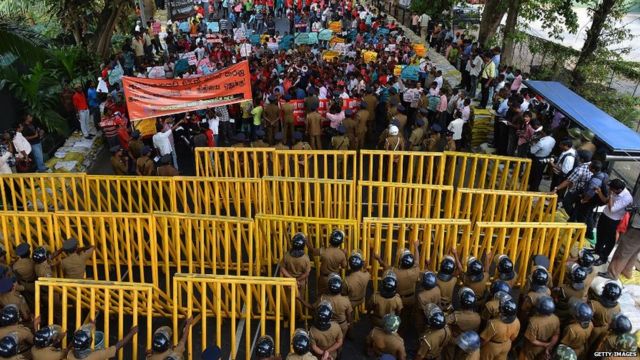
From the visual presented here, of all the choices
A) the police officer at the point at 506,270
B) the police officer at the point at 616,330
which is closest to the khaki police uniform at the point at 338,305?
the police officer at the point at 506,270

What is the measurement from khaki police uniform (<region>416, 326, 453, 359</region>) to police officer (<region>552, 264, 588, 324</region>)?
1.75m

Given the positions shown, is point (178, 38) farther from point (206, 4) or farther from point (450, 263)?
point (450, 263)

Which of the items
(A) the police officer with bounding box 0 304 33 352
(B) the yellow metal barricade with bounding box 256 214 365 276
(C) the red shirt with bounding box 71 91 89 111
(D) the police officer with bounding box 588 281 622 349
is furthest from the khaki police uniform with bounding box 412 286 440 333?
(C) the red shirt with bounding box 71 91 89 111

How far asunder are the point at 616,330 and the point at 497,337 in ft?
4.20

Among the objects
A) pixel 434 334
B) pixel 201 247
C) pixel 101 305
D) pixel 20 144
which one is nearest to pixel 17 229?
pixel 101 305

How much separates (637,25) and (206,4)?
103 ft

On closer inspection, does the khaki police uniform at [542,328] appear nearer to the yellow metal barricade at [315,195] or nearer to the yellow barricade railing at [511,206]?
the yellow barricade railing at [511,206]

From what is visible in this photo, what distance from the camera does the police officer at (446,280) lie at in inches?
267

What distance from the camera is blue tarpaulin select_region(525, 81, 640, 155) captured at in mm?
9172

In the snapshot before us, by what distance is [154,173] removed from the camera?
1065cm

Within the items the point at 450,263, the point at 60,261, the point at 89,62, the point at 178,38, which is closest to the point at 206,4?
the point at 178,38

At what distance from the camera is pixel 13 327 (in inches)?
231

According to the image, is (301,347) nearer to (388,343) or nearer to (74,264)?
(388,343)

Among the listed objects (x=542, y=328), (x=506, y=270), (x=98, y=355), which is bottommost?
(x=98, y=355)
